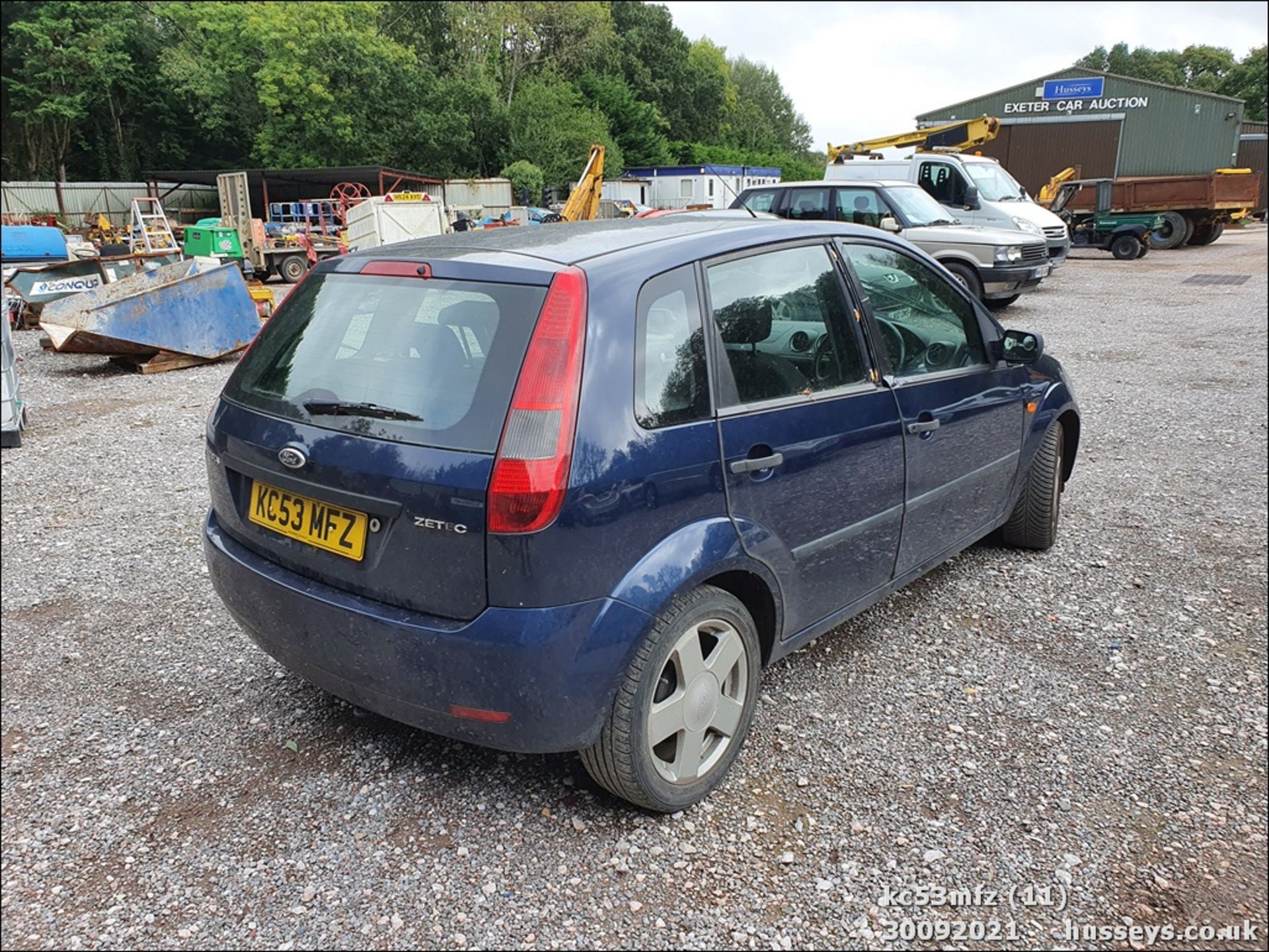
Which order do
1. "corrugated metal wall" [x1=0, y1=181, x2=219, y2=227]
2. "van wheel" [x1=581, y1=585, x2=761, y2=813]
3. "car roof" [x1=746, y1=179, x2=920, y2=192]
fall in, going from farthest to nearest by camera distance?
1. "corrugated metal wall" [x1=0, y1=181, x2=219, y2=227]
2. "car roof" [x1=746, y1=179, x2=920, y2=192]
3. "van wheel" [x1=581, y1=585, x2=761, y2=813]

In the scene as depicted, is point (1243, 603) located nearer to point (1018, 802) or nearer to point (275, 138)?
point (1018, 802)

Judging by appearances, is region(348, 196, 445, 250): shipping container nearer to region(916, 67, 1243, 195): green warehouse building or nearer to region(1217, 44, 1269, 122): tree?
region(1217, 44, 1269, 122): tree

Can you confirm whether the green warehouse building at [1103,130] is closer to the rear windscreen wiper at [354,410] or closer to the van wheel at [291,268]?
the van wheel at [291,268]

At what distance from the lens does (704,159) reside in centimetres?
6094

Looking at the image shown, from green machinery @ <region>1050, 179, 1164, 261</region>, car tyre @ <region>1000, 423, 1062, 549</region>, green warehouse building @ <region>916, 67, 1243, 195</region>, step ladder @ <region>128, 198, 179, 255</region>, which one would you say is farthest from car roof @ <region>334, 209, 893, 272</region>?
green warehouse building @ <region>916, 67, 1243, 195</region>

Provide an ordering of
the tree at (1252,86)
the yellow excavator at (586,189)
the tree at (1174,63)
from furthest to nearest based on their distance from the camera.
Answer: the tree at (1252,86), the yellow excavator at (586,189), the tree at (1174,63)

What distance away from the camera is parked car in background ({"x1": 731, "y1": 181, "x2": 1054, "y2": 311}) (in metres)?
12.9

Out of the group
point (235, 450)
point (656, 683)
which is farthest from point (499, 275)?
point (656, 683)

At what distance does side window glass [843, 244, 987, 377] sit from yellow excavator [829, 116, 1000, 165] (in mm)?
20203

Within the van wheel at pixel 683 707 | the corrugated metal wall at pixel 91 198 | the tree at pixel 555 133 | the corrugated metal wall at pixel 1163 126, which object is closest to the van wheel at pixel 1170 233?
the corrugated metal wall at pixel 1163 126

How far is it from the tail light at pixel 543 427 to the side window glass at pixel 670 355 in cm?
21

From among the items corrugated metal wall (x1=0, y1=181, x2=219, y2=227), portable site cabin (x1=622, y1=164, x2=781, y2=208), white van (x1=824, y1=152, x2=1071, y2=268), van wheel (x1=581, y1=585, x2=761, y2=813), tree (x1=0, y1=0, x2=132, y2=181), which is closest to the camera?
van wheel (x1=581, y1=585, x2=761, y2=813)

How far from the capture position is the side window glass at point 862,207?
13031mm

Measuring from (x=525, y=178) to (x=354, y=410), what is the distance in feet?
135
